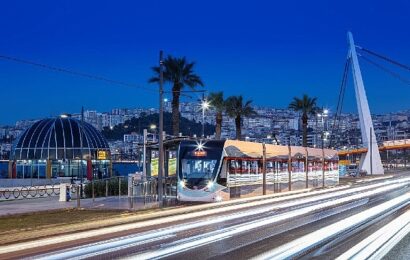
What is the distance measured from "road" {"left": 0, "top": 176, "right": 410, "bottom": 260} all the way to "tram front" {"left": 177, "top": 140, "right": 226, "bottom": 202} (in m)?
9.37

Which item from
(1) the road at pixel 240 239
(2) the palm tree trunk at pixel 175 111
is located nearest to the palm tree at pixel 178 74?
(2) the palm tree trunk at pixel 175 111

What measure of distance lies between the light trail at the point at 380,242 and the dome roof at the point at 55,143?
54538 mm

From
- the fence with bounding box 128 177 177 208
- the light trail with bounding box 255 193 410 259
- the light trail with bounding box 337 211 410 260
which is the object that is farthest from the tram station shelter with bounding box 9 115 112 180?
the light trail with bounding box 337 211 410 260

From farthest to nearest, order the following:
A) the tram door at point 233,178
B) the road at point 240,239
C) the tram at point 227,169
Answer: the tram door at point 233,178
the tram at point 227,169
the road at point 240,239

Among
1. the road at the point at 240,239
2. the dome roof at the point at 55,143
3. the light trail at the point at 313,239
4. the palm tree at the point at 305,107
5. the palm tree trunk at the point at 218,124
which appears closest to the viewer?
the light trail at the point at 313,239

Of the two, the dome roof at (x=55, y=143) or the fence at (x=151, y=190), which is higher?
the dome roof at (x=55, y=143)

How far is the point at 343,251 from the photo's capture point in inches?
492

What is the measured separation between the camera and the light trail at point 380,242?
11797 mm

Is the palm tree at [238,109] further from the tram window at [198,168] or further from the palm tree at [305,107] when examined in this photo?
the tram window at [198,168]

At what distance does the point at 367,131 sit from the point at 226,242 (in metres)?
78.2

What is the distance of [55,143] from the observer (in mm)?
70312

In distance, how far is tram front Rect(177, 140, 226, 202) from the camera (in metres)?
32.2

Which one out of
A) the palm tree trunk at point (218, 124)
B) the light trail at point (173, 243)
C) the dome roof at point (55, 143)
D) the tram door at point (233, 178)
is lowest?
the light trail at point (173, 243)

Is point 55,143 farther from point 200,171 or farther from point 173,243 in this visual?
point 173,243
